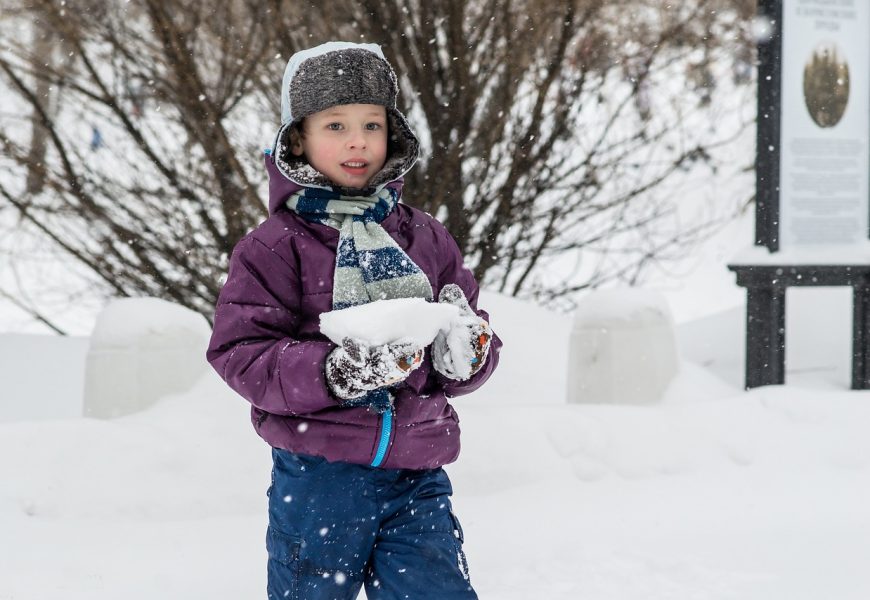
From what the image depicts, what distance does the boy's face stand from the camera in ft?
7.20

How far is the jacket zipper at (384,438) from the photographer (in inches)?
81.7

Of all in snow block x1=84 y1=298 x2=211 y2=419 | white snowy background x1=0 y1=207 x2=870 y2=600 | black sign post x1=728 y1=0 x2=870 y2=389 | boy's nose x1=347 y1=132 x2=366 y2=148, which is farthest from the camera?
black sign post x1=728 y1=0 x2=870 y2=389

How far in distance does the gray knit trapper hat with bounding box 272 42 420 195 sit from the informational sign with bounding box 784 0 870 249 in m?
4.34

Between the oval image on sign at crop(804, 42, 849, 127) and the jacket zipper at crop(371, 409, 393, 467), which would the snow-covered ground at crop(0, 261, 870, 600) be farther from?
the oval image on sign at crop(804, 42, 849, 127)

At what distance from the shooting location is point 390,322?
188cm

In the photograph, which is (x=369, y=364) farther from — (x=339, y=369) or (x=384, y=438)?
(x=384, y=438)

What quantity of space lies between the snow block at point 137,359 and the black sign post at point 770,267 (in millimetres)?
3566

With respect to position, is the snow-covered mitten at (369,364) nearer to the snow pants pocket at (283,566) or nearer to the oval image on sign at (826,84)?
the snow pants pocket at (283,566)

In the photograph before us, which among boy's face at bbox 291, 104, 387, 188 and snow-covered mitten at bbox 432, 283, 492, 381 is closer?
snow-covered mitten at bbox 432, 283, 492, 381

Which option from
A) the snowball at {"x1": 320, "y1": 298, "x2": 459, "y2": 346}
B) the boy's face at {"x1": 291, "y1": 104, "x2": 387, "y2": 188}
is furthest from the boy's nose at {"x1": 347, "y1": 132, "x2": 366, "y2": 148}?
the snowball at {"x1": 320, "y1": 298, "x2": 459, "y2": 346}

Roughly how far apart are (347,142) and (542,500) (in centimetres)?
225

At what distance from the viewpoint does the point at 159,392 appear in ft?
15.0

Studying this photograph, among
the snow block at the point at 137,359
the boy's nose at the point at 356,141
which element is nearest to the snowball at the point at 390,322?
the boy's nose at the point at 356,141

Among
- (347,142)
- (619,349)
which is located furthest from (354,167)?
(619,349)
